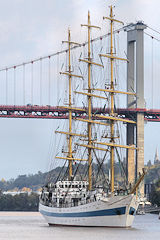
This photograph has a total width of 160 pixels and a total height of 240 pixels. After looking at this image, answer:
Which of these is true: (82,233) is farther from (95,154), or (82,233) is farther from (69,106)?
(69,106)

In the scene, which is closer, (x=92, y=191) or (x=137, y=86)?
(x=92, y=191)

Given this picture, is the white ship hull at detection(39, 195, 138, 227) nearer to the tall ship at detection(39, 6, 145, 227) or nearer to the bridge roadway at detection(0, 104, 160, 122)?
the tall ship at detection(39, 6, 145, 227)

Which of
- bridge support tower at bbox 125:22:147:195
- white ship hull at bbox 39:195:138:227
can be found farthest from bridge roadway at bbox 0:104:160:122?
white ship hull at bbox 39:195:138:227

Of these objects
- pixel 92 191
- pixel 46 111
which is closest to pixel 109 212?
pixel 92 191

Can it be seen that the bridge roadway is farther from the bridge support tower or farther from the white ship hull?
the white ship hull

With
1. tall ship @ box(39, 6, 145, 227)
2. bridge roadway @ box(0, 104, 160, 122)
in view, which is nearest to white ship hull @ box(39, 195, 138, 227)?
tall ship @ box(39, 6, 145, 227)

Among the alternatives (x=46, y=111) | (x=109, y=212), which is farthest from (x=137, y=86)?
(x=109, y=212)

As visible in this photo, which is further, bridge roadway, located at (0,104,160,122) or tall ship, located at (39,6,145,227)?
bridge roadway, located at (0,104,160,122)

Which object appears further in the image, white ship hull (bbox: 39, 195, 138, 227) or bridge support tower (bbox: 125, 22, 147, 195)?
bridge support tower (bbox: 125, 22, 147, 195)

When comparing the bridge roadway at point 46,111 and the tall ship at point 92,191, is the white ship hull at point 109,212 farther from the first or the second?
the bridge roadway at point 46,111

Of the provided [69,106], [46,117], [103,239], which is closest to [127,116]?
[46,117]

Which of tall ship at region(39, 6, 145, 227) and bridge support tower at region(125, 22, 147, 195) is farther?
bridge support tower at region(125, 22, 147, 195)

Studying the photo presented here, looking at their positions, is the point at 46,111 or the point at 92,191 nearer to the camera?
the point at 92,191

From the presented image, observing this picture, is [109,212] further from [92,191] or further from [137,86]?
[137,86]
